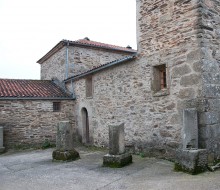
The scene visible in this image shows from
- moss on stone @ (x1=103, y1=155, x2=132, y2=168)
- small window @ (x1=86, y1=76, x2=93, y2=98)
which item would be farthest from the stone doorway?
moss on stone @ (x1=103, y1=155, x2=132, y2=168)

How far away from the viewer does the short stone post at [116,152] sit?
688cm

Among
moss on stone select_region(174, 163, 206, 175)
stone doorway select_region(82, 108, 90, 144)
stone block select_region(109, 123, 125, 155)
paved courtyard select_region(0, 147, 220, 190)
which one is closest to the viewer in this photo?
paved courtyard select_region(0, 147, 220, 190)

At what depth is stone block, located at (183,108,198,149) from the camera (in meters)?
6.20

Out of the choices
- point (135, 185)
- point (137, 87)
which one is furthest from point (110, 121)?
point (135, 185)

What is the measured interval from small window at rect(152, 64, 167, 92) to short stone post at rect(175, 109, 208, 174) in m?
1.71

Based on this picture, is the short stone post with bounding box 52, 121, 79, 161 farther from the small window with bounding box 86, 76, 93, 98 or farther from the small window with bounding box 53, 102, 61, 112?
the small window with bounding box 53, 102, 61, 112

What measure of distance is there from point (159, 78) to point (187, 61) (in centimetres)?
131

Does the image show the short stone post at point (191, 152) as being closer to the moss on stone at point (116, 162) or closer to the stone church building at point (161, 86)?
the stone church building at point (161, 86)

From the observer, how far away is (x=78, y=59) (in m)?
14.8

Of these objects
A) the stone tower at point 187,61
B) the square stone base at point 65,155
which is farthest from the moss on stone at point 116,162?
the stone tower at point 187,61

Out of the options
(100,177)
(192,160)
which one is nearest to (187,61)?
(192,160)

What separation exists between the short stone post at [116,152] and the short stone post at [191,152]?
5.13ft

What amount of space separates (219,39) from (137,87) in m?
2.97

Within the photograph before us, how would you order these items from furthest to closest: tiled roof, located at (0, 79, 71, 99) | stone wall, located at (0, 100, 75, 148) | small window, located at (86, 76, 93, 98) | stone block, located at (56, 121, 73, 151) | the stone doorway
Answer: the stone doorway, tiled roof, located at (0, 79, 71, 99), small window, located at (86, 76, 93, 98), stone wall, located at (0, 100, 75, 148), stone block, located at (56, 121, 73, 151)
